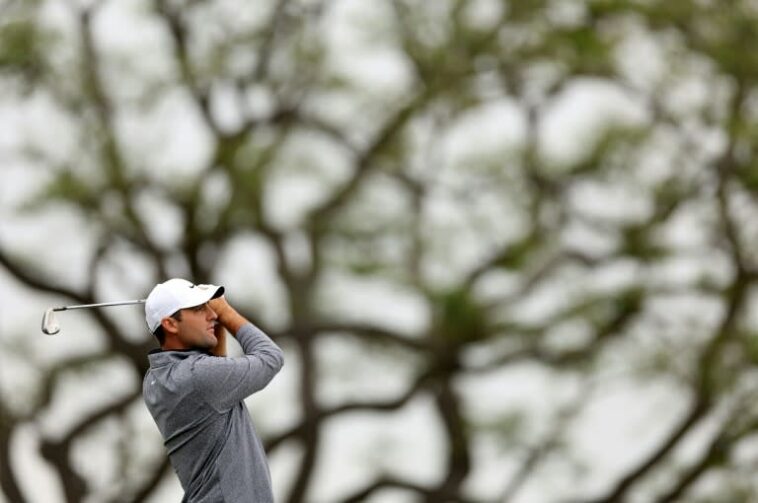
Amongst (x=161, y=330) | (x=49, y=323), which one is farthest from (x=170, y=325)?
(x=49, y=323)

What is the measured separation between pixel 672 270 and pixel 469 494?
1503 mm

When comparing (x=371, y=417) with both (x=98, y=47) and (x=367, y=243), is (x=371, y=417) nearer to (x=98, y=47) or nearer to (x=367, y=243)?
(x=367, y=243)

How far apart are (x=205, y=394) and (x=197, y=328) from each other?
0.31 ft

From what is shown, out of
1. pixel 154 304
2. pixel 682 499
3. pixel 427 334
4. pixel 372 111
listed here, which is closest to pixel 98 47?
pixel 372 111

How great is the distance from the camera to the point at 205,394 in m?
2.04

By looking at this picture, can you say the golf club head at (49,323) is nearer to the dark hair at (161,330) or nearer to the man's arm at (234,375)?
the dark hair at (161,330)

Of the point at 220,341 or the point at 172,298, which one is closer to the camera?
the point at 172,298

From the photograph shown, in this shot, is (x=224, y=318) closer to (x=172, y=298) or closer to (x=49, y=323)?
(x=172, y=298)

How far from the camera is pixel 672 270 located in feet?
23.5

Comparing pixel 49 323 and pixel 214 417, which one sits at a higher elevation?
pixel 49 323

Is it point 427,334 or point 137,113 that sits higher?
point 137,113

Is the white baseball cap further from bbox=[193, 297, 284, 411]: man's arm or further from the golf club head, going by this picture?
the golf club head

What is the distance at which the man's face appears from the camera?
6.79 ft

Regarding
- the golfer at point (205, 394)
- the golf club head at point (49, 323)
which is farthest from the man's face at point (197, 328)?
the golf club head at point (49, 323)
